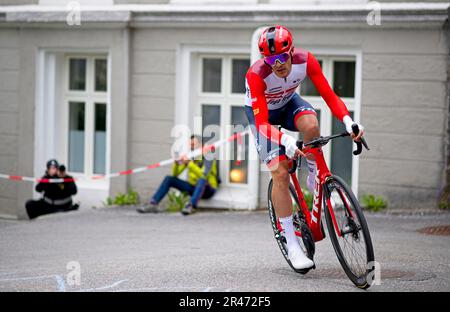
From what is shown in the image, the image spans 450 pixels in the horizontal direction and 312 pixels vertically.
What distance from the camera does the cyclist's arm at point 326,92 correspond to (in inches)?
268

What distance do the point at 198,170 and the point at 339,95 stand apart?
2.62 meters

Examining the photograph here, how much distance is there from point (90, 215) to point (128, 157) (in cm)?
193

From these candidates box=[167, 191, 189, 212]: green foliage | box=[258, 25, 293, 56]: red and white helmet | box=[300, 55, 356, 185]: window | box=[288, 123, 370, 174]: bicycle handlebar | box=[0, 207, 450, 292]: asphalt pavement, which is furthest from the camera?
box=[167, 191, 189, 212]: green foliage

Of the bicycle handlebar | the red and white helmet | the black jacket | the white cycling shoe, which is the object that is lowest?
the black jacket

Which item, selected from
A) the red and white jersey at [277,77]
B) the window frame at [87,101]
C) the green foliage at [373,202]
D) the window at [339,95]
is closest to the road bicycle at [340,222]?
the red and white jersey at [277,77]

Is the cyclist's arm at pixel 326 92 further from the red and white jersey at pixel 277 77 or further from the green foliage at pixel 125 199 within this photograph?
the green foliage at pixel 125 199

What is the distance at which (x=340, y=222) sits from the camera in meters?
6.68

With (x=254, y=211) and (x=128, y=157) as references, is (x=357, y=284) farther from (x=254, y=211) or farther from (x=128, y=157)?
(x=128, y=157)

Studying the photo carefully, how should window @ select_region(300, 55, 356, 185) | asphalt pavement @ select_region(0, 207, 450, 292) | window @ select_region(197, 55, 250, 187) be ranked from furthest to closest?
1. window @ select_region(197, 55, 250, 187)
2. window @ select_region(300, 55, 356, 185)
3. asphalt pavement @ select_region(0, 207, 450, 292)

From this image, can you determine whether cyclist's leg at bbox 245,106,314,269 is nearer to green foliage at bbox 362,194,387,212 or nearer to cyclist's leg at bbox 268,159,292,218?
cyclist's leg at bbox 268,159,292,218

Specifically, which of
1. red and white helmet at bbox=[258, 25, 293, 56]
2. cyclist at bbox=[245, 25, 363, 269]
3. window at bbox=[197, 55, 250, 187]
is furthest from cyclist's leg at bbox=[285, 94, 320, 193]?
window at bbox=[197, 55, 250, 187]

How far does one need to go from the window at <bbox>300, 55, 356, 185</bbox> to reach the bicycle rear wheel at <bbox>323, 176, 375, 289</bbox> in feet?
23.4

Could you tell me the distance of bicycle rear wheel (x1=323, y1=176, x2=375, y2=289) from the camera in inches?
248

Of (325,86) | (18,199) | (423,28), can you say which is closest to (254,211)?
(423,28)
